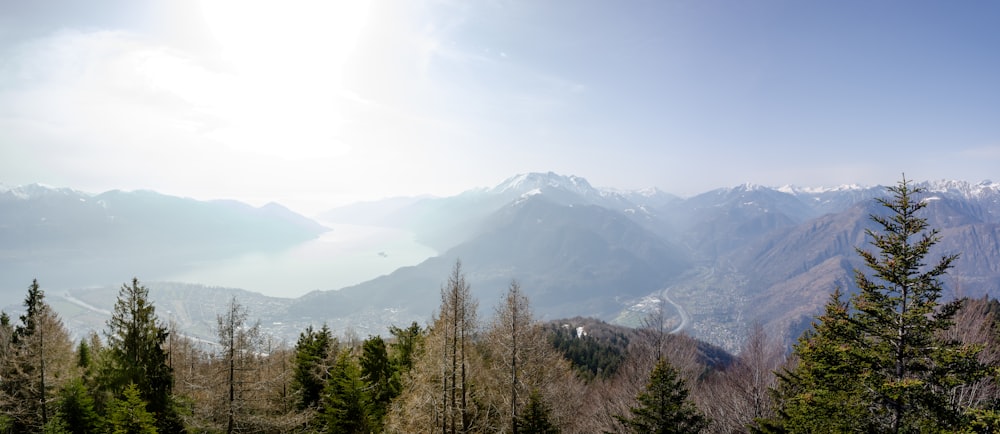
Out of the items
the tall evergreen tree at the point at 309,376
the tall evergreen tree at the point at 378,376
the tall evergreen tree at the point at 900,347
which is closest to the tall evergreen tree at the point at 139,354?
Answer: the tall evergreen tree at the point at 309,376

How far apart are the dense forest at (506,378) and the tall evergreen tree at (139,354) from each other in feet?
0.25

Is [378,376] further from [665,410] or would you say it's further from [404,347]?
[665,410]

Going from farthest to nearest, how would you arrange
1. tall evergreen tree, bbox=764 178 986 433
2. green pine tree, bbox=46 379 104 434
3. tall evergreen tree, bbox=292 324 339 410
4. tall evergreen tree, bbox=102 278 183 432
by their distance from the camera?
tall evergreen tree, bbox=292 324 339 410, green pine tree, bbox=46 379 104 434, tall evergreen tree, bbox=102 278 183 432, tall evergreen tree, bbox=764 178 986 433

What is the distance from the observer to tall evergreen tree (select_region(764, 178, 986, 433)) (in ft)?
36.9

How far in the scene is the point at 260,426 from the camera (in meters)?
19.8

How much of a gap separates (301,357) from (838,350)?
30271 mm

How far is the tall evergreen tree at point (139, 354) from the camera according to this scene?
22.1 m

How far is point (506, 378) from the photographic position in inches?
883

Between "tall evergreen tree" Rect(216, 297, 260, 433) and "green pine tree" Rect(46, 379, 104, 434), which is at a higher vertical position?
"tall evergreen tree" Rect(216, 297, 260, 433)

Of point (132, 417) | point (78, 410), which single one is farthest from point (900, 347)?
point (78, 410)

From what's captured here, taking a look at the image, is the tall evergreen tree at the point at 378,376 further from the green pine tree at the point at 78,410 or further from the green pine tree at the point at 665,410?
the green pine tree at the point at 665,410

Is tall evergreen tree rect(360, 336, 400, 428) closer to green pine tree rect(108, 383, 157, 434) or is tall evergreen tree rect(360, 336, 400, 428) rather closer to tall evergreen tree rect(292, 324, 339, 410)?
tall evergreen tree rect(292, 324, 339, 410)

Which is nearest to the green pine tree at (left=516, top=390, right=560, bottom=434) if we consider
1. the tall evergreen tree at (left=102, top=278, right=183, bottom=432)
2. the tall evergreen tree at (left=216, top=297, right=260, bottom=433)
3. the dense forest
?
the dense forest

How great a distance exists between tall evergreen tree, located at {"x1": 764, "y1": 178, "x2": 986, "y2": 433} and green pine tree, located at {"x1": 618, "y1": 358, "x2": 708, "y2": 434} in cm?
516
